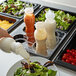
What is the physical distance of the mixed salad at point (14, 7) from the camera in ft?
6.94

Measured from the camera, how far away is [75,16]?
6.29 ft

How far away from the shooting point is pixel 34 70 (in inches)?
47.1

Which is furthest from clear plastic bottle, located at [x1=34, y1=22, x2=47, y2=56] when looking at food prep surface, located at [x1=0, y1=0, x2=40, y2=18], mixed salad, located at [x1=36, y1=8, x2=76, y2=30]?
food prep surface, located at [x1=0, y1=0, x2=40, y2=18]

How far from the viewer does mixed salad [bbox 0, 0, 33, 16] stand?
2.12 meters

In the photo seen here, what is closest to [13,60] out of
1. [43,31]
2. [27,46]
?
[27,46]

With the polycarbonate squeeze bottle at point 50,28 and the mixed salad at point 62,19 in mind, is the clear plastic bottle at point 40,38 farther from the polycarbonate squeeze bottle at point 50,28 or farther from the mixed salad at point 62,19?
the mixed salad at point 62,19

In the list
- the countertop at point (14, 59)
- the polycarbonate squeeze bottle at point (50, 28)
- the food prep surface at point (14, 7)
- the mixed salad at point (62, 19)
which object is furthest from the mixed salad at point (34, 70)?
the food prep surface at point (14, 7)

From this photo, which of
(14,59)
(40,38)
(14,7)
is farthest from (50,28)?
(14,7)

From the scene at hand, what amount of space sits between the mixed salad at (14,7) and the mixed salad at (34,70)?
937 millimetres

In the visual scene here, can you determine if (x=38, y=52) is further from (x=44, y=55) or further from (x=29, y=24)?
(x=29, y=24)

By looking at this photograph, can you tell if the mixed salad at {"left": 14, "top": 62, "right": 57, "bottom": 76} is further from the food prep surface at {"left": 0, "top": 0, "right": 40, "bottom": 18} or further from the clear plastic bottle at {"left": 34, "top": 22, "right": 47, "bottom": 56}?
the food prep surface at {"left": 0, "top": 0, "right": 40, "bottom": 18}

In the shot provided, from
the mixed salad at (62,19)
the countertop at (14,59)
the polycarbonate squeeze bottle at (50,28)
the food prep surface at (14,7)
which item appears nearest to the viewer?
the countertop at (14,59)

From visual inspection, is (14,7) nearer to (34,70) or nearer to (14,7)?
(14,7)

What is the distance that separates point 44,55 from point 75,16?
2.11 feet
